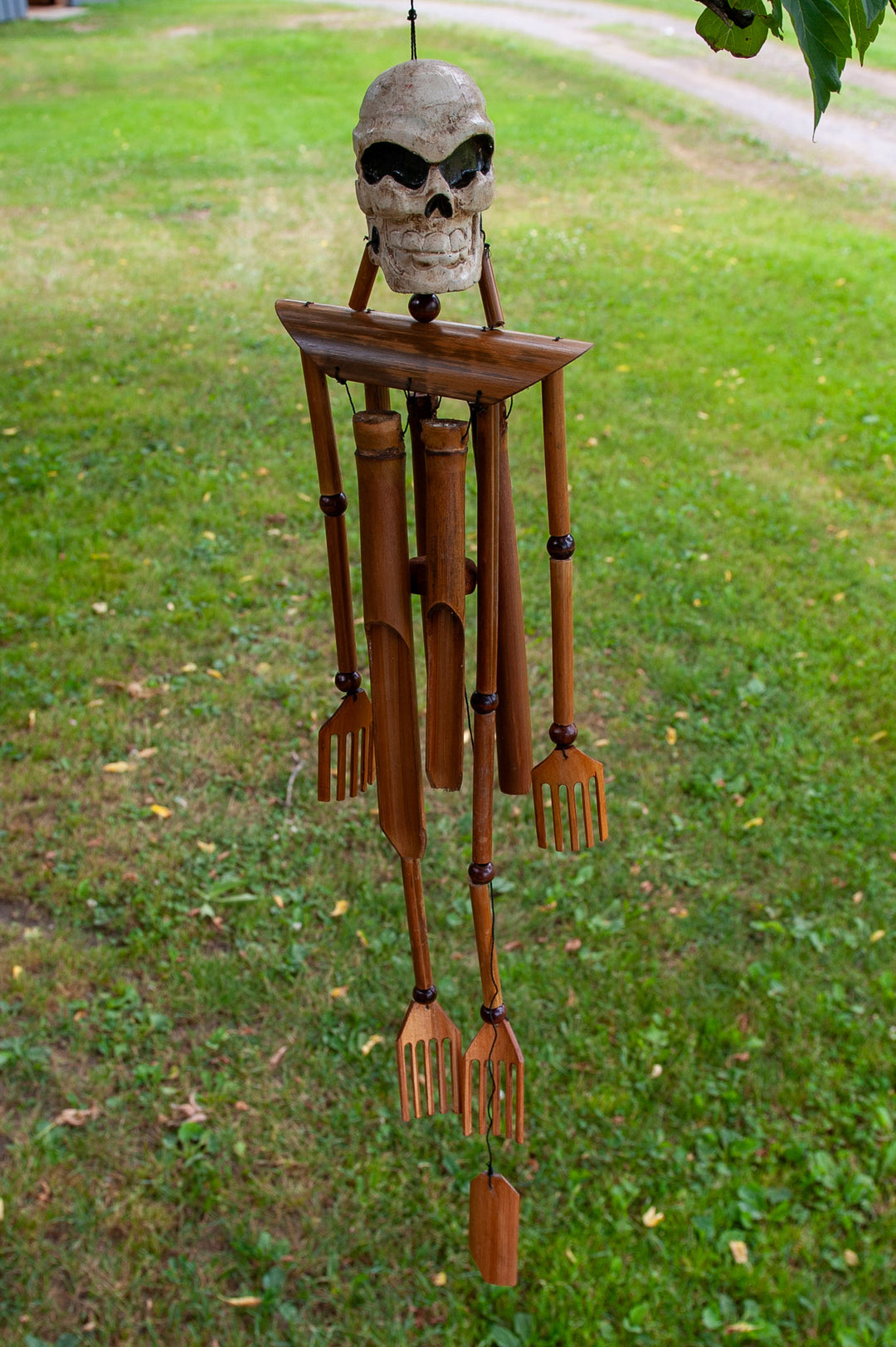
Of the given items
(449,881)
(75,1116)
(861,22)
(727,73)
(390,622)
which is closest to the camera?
(861,22)

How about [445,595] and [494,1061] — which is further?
[494,1061]

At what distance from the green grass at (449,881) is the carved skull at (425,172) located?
2.59 metres

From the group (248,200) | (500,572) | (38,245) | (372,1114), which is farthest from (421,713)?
(248,200)

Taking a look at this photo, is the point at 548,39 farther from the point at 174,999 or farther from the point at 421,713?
the point at 174,999

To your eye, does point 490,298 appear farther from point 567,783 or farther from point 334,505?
point 567,783

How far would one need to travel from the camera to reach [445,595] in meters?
1.58

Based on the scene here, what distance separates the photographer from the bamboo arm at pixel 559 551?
5.17 ft

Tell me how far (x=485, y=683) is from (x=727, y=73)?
56.0ft

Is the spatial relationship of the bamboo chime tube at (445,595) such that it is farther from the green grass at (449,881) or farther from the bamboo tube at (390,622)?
the green grass at (449,881)

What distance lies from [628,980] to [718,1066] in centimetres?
39

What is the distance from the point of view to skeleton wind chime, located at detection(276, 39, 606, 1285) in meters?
1.42

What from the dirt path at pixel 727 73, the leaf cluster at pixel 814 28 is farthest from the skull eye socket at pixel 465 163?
the dirt path at pixel 727 73

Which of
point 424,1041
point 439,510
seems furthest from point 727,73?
point 424,1041

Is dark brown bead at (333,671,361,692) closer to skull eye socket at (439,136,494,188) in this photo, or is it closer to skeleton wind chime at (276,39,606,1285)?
skeleton wind chime at (276,39,606,1285)
